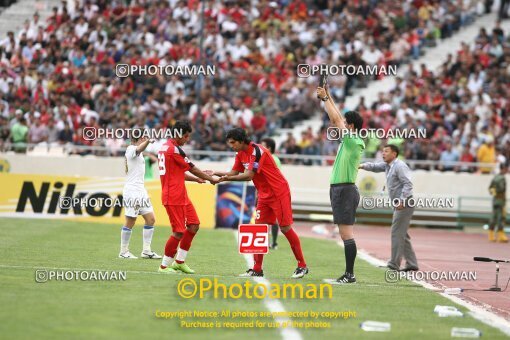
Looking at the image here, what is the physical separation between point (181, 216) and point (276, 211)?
1.37 meters

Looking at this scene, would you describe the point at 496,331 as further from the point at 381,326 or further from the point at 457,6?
the point at 457,6

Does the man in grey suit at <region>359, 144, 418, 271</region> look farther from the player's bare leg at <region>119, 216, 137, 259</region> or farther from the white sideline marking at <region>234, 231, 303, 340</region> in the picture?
the player's bare leg at <region>119, 216, 137, 259</region>

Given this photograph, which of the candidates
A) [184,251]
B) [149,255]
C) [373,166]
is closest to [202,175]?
[184,251]

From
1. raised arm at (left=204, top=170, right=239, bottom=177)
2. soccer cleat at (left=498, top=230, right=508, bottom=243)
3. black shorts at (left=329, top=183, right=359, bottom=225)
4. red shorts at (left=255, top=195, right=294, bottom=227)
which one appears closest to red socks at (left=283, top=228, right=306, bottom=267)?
red shorts at (left=255, top=195, right=294, bottom=227)

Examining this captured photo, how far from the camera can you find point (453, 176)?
32.6 meters

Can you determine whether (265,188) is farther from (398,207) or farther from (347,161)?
(398,207)

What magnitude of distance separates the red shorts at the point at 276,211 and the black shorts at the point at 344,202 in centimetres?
66

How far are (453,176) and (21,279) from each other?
2088cm

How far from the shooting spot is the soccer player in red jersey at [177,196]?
50.4ft

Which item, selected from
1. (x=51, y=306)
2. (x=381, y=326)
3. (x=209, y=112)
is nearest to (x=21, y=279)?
(x=51, y=306)

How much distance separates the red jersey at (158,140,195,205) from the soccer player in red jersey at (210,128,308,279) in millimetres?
637

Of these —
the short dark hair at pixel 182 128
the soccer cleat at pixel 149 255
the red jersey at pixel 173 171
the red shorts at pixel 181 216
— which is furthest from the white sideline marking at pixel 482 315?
the soccer cleat at pixel 149 255

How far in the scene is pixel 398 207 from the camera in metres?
17.3

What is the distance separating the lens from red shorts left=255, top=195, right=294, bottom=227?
15219mm
